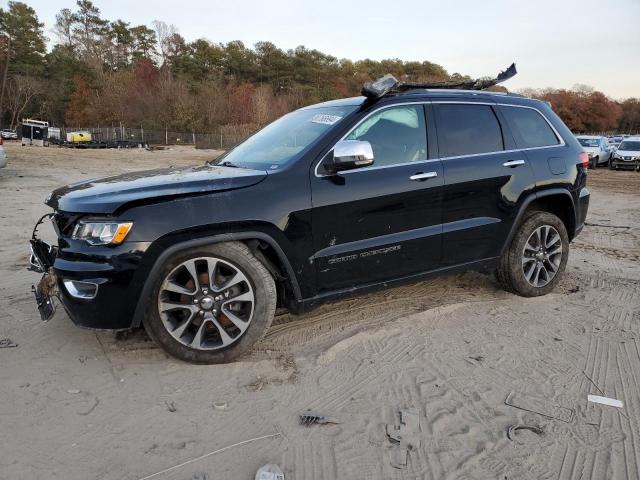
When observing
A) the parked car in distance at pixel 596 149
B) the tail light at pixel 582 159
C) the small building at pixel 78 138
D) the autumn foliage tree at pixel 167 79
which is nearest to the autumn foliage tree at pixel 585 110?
the autumn foliage tree at pixel 167 79

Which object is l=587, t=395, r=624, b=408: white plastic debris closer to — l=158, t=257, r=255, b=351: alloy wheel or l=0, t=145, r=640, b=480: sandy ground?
l=0, t=145, r=640, b=480: sandy ground

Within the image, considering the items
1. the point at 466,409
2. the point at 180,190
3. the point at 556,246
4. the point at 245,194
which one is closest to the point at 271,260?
the point at 245,194

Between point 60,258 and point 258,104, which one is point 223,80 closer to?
point 258,104

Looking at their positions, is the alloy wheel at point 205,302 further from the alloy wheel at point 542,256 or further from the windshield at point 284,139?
the alloy wheel at point 542,256

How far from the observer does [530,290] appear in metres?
4.57

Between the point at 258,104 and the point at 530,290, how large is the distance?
4992cm

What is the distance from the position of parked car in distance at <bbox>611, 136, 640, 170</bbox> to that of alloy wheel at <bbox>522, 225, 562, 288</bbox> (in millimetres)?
20727

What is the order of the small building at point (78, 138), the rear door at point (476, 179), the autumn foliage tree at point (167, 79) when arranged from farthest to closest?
the autumn foliage tree at point (167, 79)
the small building at point (78, 138)
the rear door at point (476, 179)

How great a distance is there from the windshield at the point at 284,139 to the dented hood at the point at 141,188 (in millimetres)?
236

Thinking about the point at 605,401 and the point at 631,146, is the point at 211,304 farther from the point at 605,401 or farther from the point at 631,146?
the point at 631,146

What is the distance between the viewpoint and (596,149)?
2331 centimetres

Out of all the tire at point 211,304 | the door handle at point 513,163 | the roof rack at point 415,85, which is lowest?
the tire at point 211,304

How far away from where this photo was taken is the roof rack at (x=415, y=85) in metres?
3.71

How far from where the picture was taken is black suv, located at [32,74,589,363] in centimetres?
300
